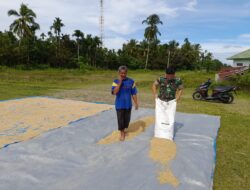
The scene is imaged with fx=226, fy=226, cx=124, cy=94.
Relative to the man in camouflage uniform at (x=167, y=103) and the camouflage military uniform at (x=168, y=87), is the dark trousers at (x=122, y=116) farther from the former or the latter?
the camouflage military uniform at (x=168, y=87)

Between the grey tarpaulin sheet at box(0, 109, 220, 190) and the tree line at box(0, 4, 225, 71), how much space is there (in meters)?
28.3

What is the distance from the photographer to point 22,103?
7520 millimetres

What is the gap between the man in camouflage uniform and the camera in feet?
14.0

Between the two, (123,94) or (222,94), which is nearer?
(123,94)

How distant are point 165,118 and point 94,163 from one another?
167 cm

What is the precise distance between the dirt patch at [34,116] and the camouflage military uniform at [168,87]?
2472 mm

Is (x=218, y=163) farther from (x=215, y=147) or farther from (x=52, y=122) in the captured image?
(x=52, y=122)

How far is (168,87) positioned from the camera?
4367 millimetres

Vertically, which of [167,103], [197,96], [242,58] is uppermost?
[242,58]

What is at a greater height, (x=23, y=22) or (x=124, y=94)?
(x=23, y=22)

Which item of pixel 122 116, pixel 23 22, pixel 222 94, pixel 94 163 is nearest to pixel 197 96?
pixel 222 94

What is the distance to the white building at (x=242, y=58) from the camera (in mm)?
25739

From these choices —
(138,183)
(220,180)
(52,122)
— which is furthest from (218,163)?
(52,122)

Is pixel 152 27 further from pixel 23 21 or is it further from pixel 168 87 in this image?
pixel 168 87
